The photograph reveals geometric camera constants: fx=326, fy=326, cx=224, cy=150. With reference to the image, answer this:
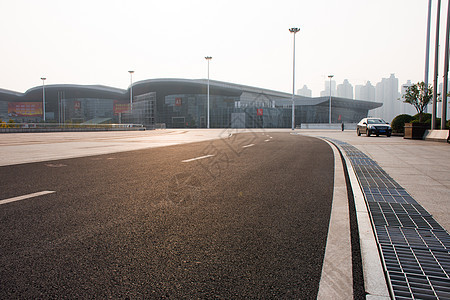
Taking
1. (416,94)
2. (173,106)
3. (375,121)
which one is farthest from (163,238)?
(173,106)

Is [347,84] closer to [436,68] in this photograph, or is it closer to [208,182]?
[436,68]

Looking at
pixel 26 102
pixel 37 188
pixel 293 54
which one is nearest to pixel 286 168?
pixel 37 188

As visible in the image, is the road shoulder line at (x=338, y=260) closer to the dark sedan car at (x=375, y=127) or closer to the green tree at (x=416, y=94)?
the dark sedan car at (x=375, y=127)

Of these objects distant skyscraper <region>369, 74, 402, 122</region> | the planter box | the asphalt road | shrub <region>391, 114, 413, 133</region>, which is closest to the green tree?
shrub <region>391, 114, 413, 133</region>

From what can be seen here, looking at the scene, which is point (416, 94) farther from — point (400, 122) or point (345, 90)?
point (345, 90)

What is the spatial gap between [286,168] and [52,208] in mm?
5061

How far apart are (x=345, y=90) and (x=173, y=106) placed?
12188cm

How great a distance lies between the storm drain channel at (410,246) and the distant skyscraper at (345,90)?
185 meters

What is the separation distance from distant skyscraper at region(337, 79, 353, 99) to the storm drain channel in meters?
185

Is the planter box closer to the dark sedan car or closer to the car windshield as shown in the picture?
the dark sedan car

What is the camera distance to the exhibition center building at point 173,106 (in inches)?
3282

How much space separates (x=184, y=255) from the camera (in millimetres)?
2561

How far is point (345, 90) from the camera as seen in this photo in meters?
179

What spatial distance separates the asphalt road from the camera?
2.09m
